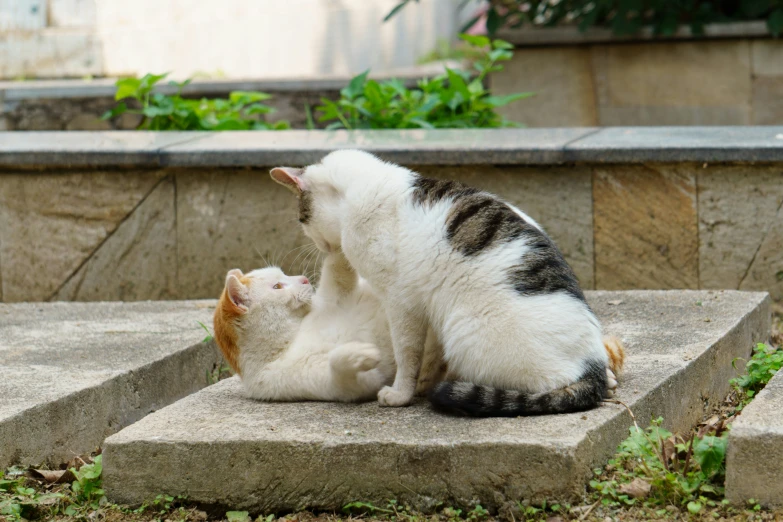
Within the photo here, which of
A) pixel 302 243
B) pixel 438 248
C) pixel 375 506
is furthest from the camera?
pixel 302 243

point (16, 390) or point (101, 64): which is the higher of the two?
point (101, 64)

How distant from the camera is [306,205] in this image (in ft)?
12.3

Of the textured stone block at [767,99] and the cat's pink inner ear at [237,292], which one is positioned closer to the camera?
the cat's pink inner ear at [237,292]

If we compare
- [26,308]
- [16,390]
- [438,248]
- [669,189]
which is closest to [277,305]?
[438,248]

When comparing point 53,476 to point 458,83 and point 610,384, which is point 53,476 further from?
point 458,83

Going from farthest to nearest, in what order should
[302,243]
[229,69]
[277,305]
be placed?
1. [229,69]
2. [302,243]
3. [277,305]

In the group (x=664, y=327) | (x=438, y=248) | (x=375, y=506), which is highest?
(x=438, y=248)

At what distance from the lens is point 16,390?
12.4 feet

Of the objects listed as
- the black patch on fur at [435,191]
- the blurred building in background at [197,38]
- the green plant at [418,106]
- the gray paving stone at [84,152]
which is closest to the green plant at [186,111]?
the green plant at [418,106]

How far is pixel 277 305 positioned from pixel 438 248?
733 millimetres

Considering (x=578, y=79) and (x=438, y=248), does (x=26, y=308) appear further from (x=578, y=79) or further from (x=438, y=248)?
(x=578, y=79)

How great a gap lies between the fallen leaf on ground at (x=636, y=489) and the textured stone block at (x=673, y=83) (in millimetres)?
6688

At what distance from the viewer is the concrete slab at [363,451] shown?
298 centimetres

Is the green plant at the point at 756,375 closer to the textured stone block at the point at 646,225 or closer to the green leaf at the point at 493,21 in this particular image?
the textured stone block at the point at 646,225
